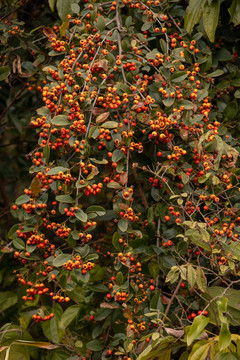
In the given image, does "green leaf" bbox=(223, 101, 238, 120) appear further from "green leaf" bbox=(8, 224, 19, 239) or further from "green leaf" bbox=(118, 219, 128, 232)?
"green leaf" bbox=(8, 224, 19, 239)

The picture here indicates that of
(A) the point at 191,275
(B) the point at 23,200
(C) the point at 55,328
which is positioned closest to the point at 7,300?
(C) the point at 55,328

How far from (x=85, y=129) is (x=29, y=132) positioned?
4.59ft

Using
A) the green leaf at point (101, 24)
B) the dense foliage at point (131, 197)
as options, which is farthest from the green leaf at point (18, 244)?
the green leaf at point (101, 24)

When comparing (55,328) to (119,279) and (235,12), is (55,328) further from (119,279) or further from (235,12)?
(235,12)

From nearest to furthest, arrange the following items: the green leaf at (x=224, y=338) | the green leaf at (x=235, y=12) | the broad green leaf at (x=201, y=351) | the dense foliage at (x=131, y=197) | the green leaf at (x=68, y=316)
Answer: the green leaf at (x=224, y=338) → the broad green leaf at (x=201, y=351) → the dense foliage at (x=131, y=197) → the green leaf at (x=68, y=316) → the green leaf at (x=235, y=12)

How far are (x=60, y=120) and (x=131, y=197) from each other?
0.32m

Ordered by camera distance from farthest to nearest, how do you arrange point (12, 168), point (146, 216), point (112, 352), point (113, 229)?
point (12, 168)
point (113, 229)
point (146, 216)
point (112, 352)

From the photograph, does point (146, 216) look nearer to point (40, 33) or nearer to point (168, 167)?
point (168, 167)

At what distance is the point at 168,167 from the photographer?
5.14 feet

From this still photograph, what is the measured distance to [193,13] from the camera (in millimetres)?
1822

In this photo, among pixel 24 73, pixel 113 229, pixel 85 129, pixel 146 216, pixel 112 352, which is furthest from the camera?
pixel 113 229

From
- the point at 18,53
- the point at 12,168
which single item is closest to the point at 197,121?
the point at 18,53

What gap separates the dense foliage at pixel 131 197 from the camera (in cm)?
151

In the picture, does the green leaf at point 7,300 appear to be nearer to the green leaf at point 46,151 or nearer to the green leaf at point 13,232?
the green leaf at point 13,232
